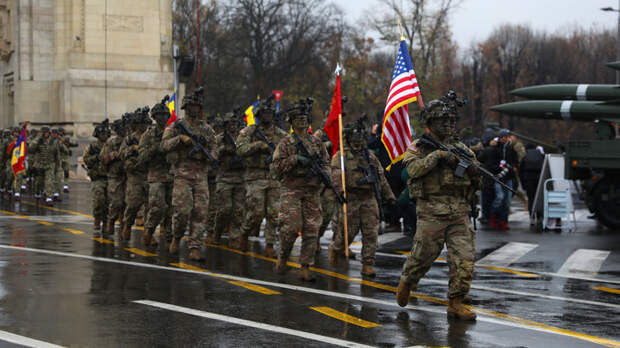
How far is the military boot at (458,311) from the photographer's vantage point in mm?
7793

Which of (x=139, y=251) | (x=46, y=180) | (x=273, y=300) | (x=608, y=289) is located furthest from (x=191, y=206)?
(x=46, y=180)

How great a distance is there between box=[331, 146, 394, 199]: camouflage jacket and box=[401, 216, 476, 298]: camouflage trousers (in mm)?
2985

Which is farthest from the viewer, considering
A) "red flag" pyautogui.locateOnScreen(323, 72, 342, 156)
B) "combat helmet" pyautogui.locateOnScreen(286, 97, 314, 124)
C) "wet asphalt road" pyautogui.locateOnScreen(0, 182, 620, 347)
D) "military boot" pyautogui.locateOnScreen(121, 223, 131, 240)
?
"military boot" pyautogui.locateOnScreen(121, 223, 131, 240)

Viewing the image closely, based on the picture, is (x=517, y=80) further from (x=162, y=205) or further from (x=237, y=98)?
(x=162, y=205)

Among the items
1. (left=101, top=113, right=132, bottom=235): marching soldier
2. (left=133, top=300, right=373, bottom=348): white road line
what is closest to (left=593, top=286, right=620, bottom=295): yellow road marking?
(left=133, top=300, right=373, bottom=348): white road line

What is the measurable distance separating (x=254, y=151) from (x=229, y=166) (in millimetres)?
1196

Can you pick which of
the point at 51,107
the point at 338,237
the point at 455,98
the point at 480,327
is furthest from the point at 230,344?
the point at 51,107

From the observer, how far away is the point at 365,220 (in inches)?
434

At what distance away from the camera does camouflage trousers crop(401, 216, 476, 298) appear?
7.82m

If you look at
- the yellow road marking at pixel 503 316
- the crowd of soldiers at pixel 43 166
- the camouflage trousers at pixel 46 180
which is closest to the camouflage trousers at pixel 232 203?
the yellow road marking at pixel 503 316

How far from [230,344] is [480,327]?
2.31 meters

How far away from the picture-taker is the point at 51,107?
1518 inches

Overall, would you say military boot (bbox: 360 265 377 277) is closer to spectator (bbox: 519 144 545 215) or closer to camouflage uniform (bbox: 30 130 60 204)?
spectator (bbox: 519 144 545 215)

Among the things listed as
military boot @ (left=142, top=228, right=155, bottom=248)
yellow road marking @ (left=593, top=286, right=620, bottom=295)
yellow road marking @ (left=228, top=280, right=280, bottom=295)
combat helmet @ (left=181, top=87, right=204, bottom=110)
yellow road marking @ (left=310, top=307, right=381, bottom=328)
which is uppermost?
combat helmet @ (left=181, top=87, right=204, bottom=110)
